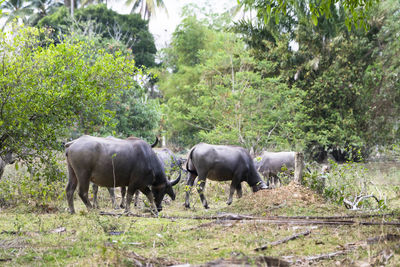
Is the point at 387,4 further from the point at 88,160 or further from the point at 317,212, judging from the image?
the point at 88,160

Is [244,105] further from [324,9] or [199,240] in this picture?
[199,240]

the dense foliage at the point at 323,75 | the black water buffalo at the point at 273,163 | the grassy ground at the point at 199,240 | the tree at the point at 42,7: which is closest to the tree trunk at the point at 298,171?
the grassy ground at the point at 199,240

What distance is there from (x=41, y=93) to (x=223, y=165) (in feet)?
17.3

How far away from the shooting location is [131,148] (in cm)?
915

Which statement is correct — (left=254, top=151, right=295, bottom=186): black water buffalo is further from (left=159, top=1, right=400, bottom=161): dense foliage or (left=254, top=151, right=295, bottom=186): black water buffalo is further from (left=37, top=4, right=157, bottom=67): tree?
(left=37, top=4, right=157, bottom=67): tree

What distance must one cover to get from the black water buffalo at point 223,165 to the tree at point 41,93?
10.1 feet

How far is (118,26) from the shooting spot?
1260 inches

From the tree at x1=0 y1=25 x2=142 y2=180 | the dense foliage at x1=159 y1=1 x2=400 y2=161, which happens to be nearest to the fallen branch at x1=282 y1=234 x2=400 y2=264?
the tree at x1=0 y1=25 x2=142 y2=180

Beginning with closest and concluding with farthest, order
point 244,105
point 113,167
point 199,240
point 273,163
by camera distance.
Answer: point 199,240, point 113,167, point 273,163, point 244,105

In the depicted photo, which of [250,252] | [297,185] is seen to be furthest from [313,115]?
[250,252]

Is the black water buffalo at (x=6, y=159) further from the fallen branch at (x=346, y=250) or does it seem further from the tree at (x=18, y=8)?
the tree at (x=18, y=8)

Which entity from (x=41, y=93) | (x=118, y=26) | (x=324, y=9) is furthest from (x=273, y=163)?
(x=118, y=26)

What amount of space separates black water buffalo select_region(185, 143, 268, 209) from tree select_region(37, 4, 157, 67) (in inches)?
903

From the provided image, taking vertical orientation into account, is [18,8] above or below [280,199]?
above
